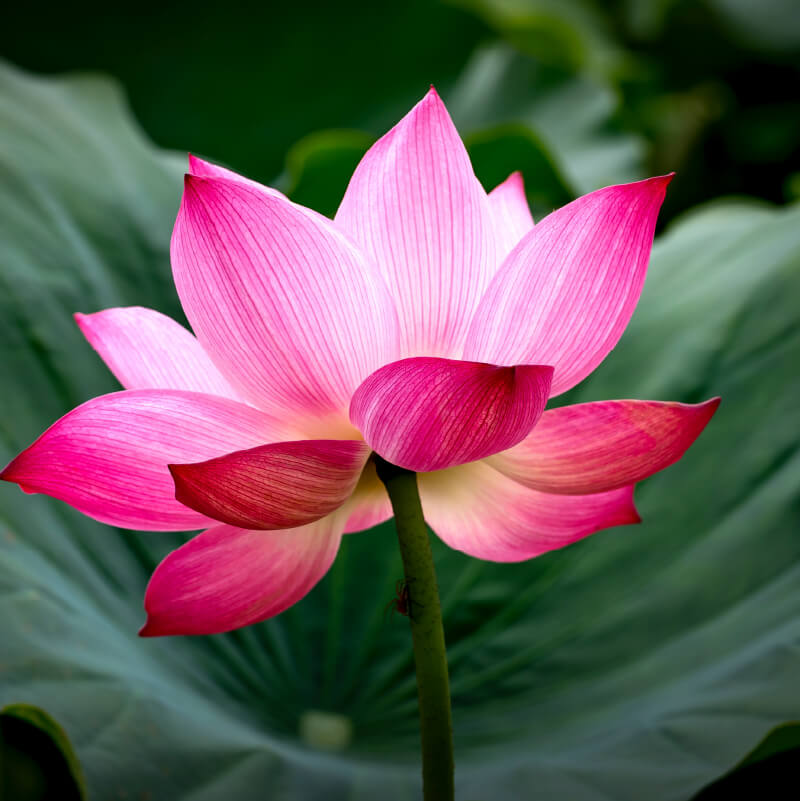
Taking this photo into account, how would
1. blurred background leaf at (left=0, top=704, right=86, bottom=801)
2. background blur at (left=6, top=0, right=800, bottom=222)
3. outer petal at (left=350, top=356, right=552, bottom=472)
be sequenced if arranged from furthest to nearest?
background blur at (left=6, top=0, right=800, bottom=222), blurred background leaf at (left=0, top=704, right=86, bottom=801), outer petal at (left=350, top=356, right=552, bottom=472)

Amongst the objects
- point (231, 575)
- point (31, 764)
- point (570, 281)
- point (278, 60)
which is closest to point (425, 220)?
point (570, 281)

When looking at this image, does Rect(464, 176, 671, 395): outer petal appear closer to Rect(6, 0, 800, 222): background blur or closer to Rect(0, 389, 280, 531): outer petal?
Rect(0, 389, 280, 531): outer petal

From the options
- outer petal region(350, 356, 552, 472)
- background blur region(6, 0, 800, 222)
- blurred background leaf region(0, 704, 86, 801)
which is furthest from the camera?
background blur region(6, 0, 800, 222)

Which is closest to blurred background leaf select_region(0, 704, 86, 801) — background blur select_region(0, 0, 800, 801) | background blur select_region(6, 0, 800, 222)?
background blur select_region(0, 0, 800, 801)

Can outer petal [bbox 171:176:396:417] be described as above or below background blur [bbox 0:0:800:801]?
above

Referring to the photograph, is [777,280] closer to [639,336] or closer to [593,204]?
[639,336]

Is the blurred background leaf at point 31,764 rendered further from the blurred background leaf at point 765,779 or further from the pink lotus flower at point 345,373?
the blurred background leaf at point 765,779

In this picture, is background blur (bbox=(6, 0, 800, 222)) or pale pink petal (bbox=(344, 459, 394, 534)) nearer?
pale pink petal (bbox=(344, 459, 394, 534))

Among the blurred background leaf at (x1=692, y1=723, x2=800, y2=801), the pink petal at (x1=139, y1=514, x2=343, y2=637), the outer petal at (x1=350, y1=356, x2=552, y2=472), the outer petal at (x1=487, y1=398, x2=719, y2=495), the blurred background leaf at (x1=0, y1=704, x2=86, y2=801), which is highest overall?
the outer petal at (x1=350, y1=356, x2=552, y2=472)

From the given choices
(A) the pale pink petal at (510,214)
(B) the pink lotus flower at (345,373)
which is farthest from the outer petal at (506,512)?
(A) the pale pink petal at (510,214)
